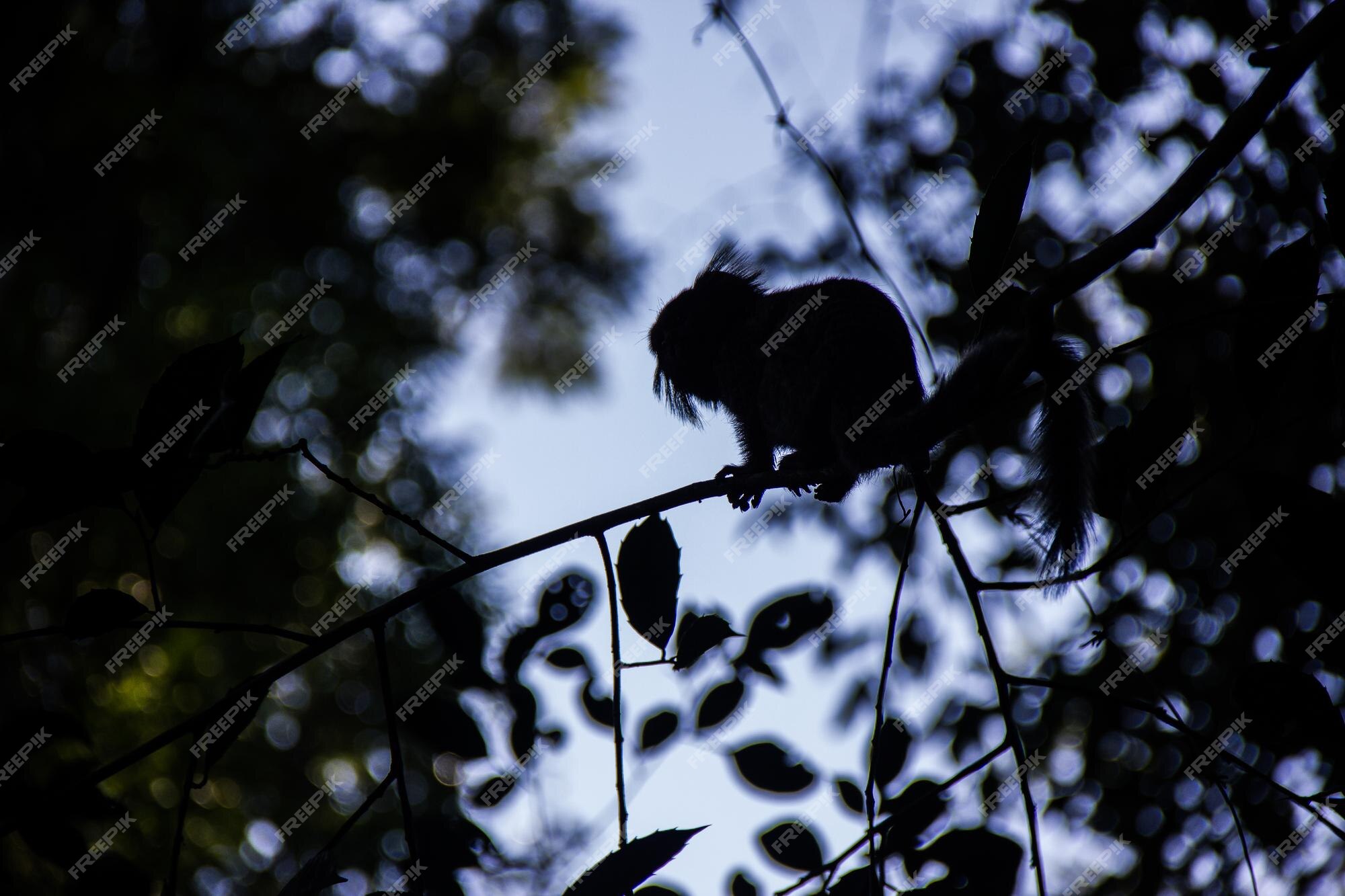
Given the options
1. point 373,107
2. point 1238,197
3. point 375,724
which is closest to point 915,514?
point 1238,197

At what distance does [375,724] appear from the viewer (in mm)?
6656

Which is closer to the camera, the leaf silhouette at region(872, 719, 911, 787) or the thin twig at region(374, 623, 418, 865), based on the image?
the thin twig at region(374, 623, 418, 865)

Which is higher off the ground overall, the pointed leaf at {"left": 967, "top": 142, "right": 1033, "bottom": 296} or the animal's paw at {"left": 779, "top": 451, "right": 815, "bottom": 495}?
the animal's paw at {"left": 779, "top": 451, "right": 815, "bottom": 495}

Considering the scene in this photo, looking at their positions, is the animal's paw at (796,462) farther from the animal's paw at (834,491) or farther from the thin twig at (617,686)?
the thin twig at (617,686)

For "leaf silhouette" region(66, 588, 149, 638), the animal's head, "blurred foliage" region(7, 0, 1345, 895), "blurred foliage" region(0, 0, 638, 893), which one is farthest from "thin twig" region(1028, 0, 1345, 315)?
"blurred foliage" region(0, 0, 638, 893)

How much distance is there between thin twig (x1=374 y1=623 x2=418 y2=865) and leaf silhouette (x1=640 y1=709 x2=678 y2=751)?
608mm

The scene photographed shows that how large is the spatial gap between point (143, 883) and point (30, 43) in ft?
19.8

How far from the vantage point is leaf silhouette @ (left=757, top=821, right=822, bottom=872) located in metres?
1.84

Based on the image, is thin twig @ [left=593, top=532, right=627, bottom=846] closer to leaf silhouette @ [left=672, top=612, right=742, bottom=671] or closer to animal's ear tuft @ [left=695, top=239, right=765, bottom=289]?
leaf silhouette @ [left=672, top=612, right=742, bottom=671]

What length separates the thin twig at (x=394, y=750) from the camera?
161 cm

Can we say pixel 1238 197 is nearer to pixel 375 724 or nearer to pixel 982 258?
pixel 982 258

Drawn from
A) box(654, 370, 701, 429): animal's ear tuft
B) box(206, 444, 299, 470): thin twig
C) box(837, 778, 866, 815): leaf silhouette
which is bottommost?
box(837, 778, 866, 815): leaf silhouette

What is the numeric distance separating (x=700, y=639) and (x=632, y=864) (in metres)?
0.51

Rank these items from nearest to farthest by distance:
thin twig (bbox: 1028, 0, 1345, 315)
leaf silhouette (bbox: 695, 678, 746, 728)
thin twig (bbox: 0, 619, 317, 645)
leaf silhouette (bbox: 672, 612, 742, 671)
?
thin twig (bbox: 1028, 0, 1345, 315)
thin twig (bbox: 0, 619, 317, 645)
leaf silhouette (bbox: 672, 612, 742, 671)
leaf silhouette (bbox: 695, 678, 746, 728)
